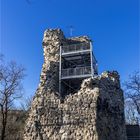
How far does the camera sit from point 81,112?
1939cm

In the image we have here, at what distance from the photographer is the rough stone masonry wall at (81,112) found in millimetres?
18959

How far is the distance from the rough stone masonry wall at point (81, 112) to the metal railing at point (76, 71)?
149cm

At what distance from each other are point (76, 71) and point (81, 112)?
4671mm

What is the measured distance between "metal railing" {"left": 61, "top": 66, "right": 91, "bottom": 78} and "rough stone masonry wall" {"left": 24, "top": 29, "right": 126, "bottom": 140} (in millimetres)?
1491

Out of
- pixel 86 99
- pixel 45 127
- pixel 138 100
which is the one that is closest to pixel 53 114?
pixel 45 127

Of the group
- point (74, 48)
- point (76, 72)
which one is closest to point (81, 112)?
point (76, 72)

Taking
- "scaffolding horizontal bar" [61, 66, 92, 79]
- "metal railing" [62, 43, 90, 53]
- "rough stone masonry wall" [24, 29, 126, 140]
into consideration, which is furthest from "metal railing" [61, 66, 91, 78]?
"metal railing" [62, 43, 90, 53]

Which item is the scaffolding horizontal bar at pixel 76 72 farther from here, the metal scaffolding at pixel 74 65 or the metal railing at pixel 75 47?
the metal railing at pixel 75 47

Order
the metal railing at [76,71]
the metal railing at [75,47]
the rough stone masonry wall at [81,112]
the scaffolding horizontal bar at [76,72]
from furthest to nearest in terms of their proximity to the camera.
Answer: the metal railing at [75,47], the metal railing at [76,71], the scaffolding horizontal bar at [76,72], the rough stone masonry wall at [81,112]

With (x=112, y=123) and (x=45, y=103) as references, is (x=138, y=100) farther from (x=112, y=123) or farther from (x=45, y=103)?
(x=45, y=103)

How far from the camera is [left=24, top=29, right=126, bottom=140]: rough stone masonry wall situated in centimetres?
1896

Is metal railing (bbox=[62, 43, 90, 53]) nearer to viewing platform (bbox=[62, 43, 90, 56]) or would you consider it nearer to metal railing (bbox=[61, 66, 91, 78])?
viewing platform (bbox=[62, 43, 90, 56])

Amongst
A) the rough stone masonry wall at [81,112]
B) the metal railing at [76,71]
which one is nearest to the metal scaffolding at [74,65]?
the metal railing at [76,71]

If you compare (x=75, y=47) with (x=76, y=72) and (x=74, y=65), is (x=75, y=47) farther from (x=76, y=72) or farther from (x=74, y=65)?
(x=76, y=72)
